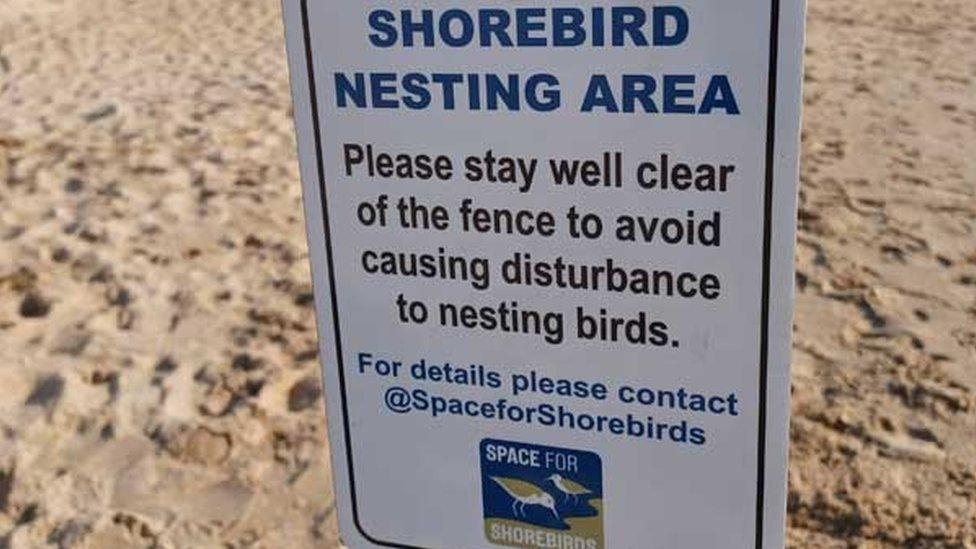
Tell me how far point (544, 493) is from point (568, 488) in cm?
3

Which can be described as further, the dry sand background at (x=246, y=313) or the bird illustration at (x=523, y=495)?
the dry sand background at (x=246, y=313)

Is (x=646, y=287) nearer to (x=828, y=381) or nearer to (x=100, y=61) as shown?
(x=828, y=381)

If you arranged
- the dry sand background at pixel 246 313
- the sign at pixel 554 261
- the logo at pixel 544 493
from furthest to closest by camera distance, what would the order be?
the dry sand background at pixel 246 313
the logo at pixel 544 493
the sign at pixel 554 261

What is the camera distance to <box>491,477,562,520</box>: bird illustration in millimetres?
1438

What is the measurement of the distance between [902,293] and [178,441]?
7.46ft

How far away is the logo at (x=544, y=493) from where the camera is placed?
1.43m

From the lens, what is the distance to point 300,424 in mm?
3129

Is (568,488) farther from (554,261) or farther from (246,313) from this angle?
(246,313)

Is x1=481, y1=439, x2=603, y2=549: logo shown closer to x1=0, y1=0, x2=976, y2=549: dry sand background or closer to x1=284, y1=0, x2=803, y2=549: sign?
x1=284, y1=0, x2=803, y2=549: sign

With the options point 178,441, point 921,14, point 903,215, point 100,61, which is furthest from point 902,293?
point 100,61

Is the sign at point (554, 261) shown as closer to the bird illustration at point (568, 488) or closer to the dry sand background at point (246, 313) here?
the bird illustration at point (568, 488)

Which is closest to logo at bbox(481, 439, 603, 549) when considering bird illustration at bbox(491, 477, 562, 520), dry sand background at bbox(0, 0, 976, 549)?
bird illustration at bbox(491, 477, 562, 520)

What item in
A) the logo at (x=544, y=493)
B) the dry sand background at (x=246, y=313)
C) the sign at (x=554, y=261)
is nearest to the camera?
the sign at (x=554, y=261)

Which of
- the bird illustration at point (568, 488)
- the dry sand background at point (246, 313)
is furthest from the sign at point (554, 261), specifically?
the dry sand background at point (246, 313)
